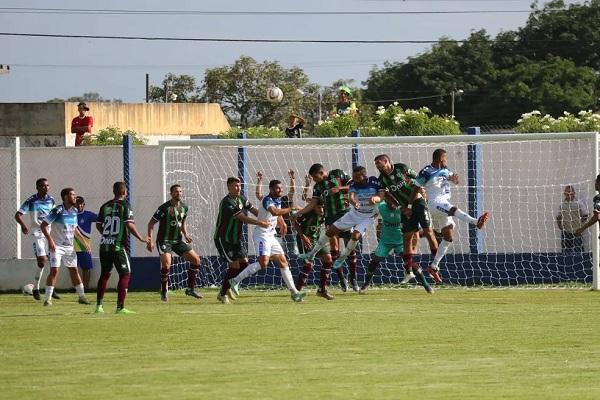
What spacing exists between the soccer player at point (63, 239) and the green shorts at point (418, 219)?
215 inches

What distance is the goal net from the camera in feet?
80.8

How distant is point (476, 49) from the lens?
93.2m

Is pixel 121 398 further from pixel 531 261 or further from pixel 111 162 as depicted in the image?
pixel 111 162

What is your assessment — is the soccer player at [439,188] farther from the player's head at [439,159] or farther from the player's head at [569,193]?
the player's head at [569,193]

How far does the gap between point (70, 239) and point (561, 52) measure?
7529cm

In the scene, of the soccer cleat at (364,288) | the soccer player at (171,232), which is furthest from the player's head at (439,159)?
the soccer player at (171,232)

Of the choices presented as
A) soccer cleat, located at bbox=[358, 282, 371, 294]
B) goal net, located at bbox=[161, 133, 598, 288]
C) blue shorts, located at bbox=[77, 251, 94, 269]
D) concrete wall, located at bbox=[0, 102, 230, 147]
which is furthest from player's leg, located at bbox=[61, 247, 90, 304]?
concrete wall, located at bbox=[0, 102, 230, 147]

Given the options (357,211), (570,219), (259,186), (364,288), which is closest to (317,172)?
(357,211)

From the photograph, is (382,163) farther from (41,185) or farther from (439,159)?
(41,185)

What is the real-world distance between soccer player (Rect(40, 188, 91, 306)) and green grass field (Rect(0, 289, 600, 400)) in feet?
3.26

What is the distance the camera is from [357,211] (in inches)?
859

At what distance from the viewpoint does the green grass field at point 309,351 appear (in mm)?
11023

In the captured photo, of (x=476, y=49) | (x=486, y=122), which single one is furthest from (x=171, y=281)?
(x=476, y=49)

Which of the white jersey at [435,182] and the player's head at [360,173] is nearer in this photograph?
the player's head at [360,173]
